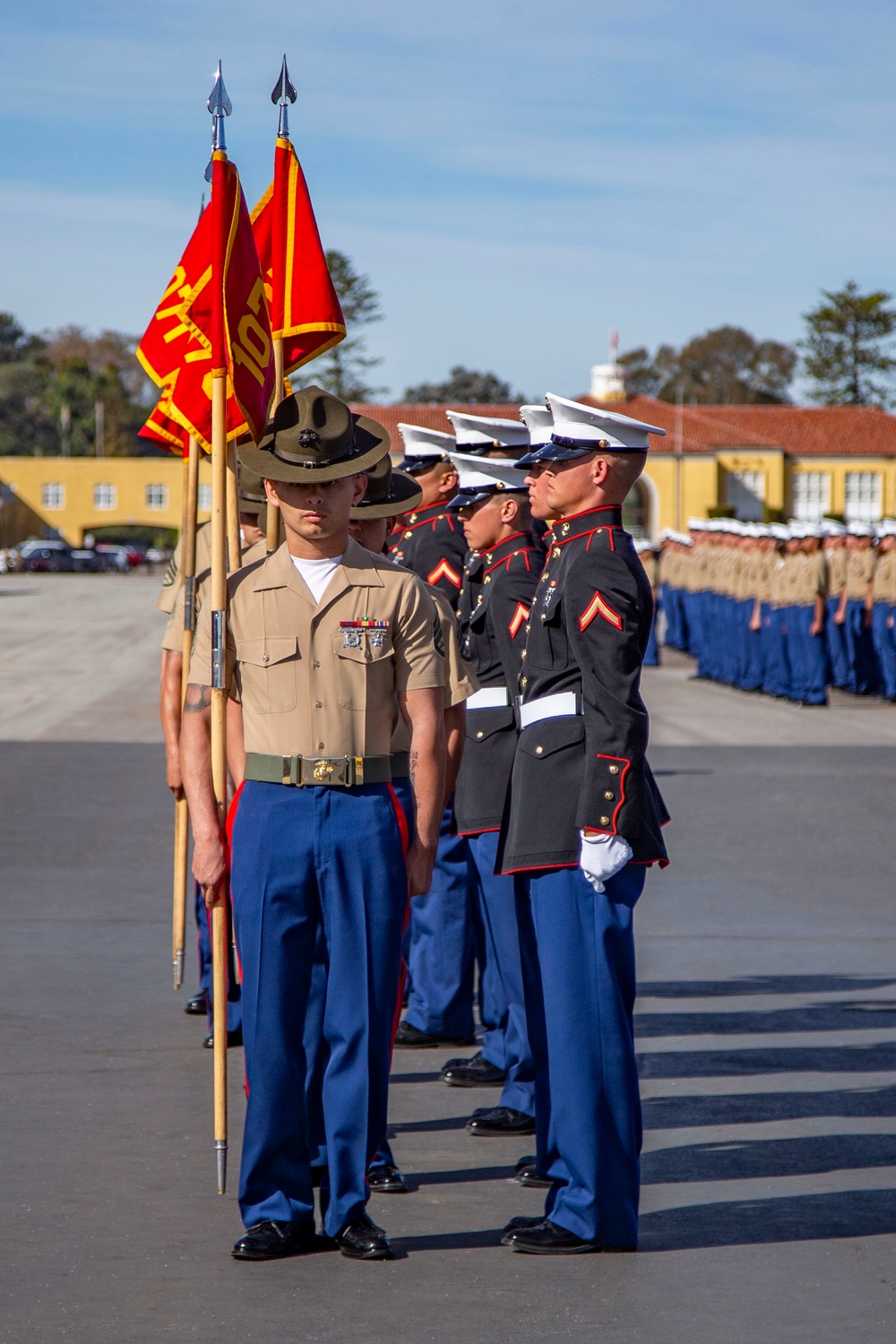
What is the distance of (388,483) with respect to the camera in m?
5.63

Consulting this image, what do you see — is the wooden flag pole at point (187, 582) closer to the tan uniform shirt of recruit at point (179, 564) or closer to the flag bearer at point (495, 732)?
the tan uniform shirt of recruit at point (179, 564)

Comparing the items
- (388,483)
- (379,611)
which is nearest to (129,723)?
(388,483)

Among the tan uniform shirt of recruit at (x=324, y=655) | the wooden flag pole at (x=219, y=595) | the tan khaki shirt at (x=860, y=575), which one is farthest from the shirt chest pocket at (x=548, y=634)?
the tan khaki shirt at (x=860, y=575)

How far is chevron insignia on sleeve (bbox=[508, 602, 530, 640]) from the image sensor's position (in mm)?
5340

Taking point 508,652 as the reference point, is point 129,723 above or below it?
below

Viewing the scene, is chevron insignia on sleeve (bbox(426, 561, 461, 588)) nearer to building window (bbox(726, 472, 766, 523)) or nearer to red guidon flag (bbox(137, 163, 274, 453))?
red guidon flag (bbox(137, 163, 274, 453))

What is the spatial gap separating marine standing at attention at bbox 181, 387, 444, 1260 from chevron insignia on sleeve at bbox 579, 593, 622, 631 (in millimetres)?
410

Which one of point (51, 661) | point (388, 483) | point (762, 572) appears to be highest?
point (388, 483)

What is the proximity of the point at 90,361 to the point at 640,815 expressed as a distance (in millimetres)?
130115

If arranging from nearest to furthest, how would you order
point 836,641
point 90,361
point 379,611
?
point 379,611, point 836,641, point 90,361

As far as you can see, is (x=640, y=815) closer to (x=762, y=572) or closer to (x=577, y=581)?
(x=577, y=581)

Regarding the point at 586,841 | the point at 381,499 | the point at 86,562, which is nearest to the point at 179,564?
the point at 381,499

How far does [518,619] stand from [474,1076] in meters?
1.64

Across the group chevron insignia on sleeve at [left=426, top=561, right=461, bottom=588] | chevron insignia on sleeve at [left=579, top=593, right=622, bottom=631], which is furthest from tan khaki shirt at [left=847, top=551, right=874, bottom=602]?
chevron insignia on sleeve at [left=579, top=593, right=622, bottom=631]
